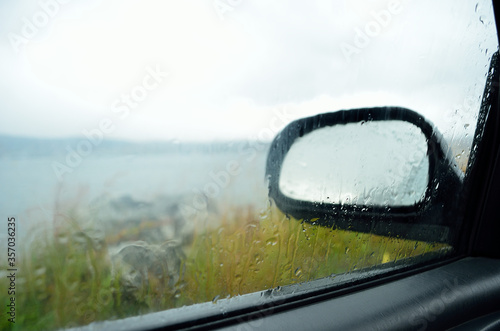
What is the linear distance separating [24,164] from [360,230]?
4.91ft

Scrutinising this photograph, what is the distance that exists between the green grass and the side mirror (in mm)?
95

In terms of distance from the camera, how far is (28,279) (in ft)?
3.75

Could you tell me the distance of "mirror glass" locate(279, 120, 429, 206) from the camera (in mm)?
1791

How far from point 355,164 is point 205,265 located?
0.83m

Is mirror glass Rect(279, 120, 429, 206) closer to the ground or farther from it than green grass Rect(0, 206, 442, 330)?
farther from it

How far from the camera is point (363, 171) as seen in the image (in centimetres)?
197

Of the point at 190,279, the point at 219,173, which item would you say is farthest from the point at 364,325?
the point at 219,173

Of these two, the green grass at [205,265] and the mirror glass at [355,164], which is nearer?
the green grass at [205,265]

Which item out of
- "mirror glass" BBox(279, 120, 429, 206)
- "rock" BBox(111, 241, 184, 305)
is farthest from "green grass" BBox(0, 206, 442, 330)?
"mirror glass" BBox(279, 120, 429, 206)

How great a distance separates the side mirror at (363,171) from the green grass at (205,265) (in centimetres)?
9

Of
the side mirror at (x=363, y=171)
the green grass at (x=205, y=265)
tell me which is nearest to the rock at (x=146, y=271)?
the green grass at (x=205, y=265)

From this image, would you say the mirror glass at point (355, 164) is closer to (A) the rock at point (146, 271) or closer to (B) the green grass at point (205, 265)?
(B) the green grass at point (205, 265)

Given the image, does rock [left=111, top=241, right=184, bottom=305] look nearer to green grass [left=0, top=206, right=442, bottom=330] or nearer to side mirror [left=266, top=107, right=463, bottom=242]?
green grass [left=0, top=206, right=442, bottom=330]

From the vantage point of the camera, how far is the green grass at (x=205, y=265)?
1.17m
